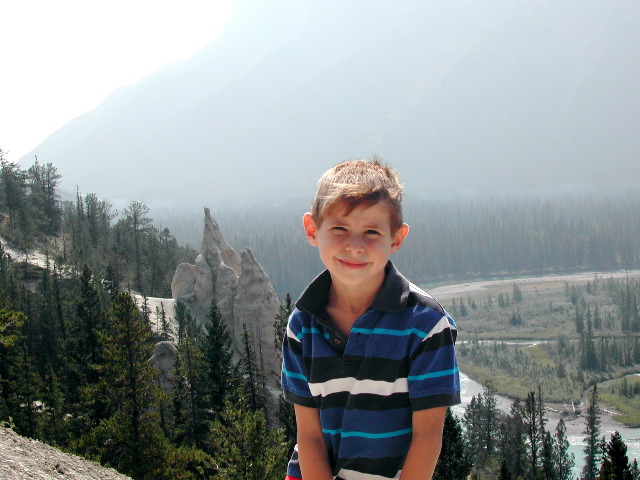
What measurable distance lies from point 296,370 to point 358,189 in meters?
0.82

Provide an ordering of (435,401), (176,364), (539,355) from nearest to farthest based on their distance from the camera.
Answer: (435,401)
(176,364)
(539,355)

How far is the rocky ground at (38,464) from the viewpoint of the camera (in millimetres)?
7344

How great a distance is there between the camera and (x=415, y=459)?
2.31 metres

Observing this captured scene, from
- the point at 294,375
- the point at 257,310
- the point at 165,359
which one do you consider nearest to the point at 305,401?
the point at 294,375

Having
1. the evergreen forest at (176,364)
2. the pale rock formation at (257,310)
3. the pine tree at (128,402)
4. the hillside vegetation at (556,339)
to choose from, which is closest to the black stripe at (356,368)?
the evergreen forest at (176,364)

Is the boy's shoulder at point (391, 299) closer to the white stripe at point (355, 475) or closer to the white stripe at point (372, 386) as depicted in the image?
the white stripe at point (372, 386)

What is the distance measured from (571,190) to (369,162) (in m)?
167

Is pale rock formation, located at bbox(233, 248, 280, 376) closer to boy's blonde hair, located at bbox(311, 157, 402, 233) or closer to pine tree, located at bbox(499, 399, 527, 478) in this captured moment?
pine tree, located at bbox(499, 399, 527, 478)

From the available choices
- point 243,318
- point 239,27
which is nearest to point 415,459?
point 243,318

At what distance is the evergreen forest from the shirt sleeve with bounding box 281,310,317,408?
9.22 metres

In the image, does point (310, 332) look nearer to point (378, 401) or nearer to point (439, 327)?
point (378, 401)

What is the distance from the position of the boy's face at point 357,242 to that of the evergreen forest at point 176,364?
31.3 feet

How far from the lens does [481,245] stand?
381ft

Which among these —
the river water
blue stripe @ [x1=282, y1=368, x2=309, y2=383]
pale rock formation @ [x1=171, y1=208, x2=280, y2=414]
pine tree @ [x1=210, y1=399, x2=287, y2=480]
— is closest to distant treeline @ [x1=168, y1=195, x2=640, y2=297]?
the river water
